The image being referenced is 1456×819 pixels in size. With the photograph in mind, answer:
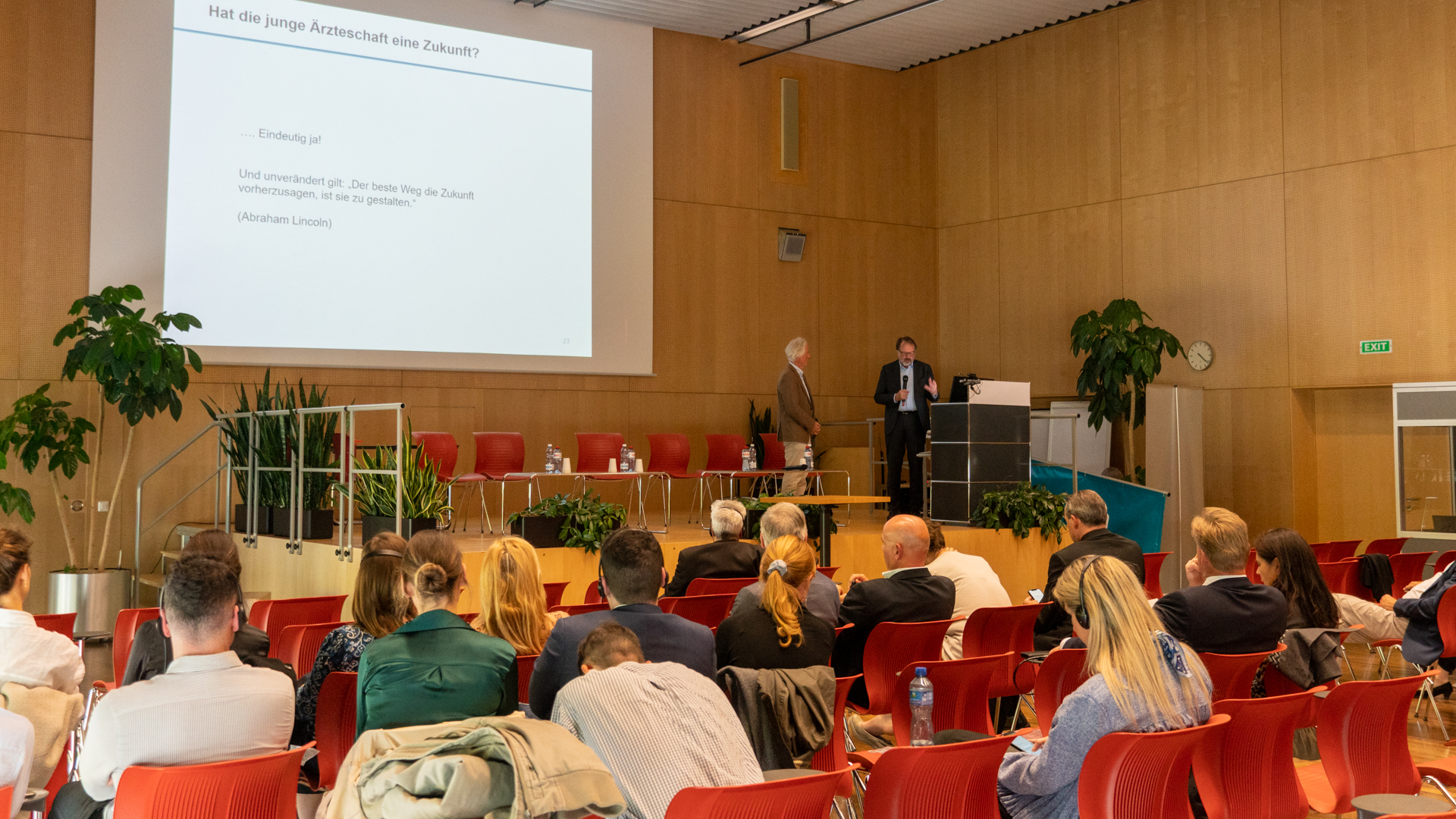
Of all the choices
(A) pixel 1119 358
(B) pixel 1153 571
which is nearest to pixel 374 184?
(A) pixel 1119 358

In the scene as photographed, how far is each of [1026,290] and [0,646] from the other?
10883 millimetres

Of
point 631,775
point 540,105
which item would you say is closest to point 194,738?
point 631,775

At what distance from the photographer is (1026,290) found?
41.2 ft

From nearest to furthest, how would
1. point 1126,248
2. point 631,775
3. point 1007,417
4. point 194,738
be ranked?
point 631,775 → point 194,738 → point 1007,417 → point 1126,248

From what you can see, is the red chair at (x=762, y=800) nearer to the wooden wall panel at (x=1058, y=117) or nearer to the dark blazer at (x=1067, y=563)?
the dark blazer at (x=1067, y=563)

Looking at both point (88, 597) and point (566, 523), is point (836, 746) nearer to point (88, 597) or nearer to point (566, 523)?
point (566, 523)

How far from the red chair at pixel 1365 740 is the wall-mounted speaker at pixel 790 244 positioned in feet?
30.7

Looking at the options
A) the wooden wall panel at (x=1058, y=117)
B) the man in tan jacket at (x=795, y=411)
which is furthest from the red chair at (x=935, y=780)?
the wooden wall panel at (x=1058, y=117)

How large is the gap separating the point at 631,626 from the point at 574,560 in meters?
4.31

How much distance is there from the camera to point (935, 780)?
8.77 feet

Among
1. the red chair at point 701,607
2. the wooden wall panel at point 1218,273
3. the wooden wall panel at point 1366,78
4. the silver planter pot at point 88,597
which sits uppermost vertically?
the wooden wall panel at point 1366,78

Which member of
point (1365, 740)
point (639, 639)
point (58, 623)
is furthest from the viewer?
point (58, 623)

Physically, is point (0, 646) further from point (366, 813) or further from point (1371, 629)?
point (1371, 629)

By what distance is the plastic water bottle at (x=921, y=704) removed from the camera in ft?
11.9
